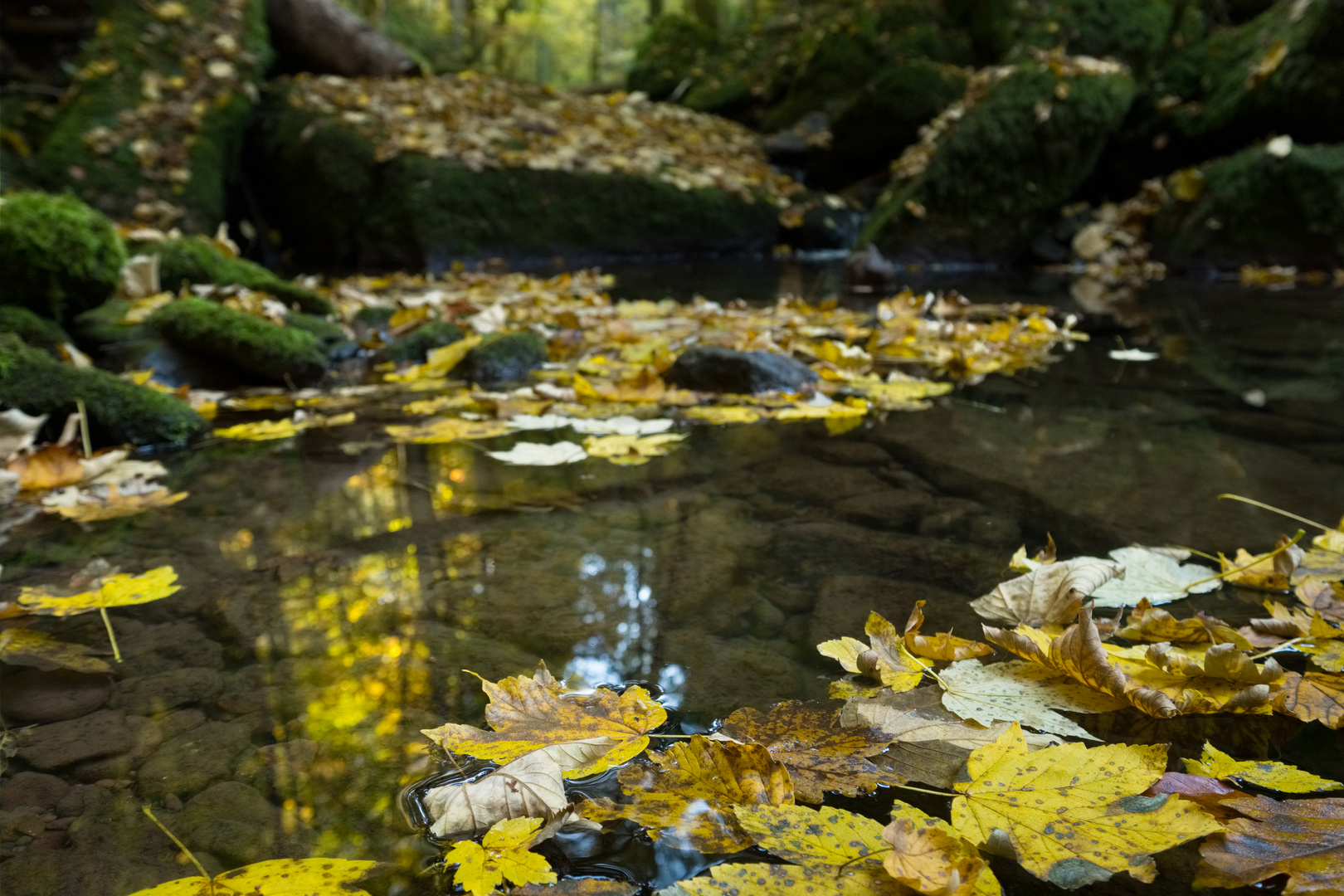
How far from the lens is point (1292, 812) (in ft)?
2.63

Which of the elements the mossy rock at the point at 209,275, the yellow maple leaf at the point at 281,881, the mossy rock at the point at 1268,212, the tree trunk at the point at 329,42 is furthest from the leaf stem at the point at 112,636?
the tree trunk at the point at 329,42

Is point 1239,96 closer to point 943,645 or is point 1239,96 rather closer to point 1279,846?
point 943,645

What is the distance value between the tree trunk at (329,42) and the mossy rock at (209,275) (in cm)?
793

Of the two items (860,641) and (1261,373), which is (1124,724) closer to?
(860,641)

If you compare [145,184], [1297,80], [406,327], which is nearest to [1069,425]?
[406,327]

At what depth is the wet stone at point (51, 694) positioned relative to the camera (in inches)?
43.7

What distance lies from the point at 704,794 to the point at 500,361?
2.70m

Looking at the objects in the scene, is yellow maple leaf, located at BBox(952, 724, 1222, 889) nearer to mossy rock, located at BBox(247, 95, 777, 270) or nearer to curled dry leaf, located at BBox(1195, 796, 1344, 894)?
curled dry leaf, located at BBox(1195, 796, 1344, 894)

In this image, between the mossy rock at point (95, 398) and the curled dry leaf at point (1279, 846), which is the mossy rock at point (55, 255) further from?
the curled dry leaf at point (1279, 846)

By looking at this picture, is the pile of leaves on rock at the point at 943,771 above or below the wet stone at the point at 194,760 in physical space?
above

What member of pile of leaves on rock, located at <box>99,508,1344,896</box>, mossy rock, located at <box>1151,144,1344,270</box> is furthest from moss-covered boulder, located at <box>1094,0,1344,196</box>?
pile of leaves on rock, located at <box>99,508,1344,896</box>

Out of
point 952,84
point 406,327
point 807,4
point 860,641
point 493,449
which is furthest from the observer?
point 807,4

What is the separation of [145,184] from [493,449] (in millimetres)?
7190

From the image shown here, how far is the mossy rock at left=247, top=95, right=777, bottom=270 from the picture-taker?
27.6ft
